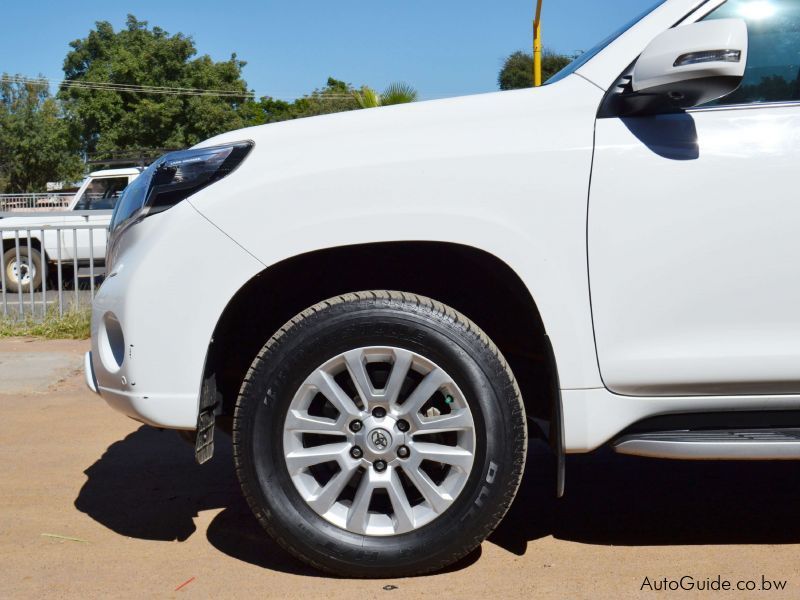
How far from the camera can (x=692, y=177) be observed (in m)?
2.77

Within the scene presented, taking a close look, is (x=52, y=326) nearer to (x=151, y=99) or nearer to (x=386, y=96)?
(x=386, y=96)

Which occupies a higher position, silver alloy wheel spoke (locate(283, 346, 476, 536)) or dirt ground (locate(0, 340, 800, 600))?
silver alloy wheel spoke (locate(283, 346, 476, 536))

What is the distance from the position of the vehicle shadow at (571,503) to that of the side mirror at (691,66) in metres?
1.56

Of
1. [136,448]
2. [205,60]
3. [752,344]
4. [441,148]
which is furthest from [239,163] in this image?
[205,60]

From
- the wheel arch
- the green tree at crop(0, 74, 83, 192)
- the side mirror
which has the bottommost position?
the wheel arch

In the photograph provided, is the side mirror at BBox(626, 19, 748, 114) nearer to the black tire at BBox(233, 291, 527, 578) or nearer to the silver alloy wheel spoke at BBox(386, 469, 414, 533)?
the black tire at BBox(233, 291, 527, 578)

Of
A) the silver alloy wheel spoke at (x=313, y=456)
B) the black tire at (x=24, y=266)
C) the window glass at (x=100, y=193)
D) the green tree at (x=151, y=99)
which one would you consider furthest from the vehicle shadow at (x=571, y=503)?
the green tree at (x=151, y=99)

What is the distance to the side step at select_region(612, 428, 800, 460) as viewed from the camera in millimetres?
2768

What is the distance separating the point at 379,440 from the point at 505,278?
0.66m

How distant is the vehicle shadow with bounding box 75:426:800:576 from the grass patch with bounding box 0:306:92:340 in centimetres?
401

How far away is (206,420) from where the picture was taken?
297cm

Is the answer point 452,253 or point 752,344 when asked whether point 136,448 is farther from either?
point 752,344

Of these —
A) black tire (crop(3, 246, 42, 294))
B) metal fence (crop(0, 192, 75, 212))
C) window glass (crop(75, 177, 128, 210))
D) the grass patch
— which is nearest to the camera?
the grass patch

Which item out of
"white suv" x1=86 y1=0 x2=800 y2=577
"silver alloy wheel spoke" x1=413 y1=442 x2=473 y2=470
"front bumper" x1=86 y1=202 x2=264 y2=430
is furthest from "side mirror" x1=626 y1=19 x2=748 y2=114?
"front bumper" x1=86 y1=202 x2=264 y2=430
